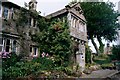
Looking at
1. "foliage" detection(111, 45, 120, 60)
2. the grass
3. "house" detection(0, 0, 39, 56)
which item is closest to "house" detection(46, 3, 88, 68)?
"house" detection(0, 0, 39, 56)

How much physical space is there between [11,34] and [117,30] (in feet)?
101

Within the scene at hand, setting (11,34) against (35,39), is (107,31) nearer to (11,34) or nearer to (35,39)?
(35,39)

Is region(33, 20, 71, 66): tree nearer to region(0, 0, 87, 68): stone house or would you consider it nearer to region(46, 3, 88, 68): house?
region(0, 0, 87, 68): stone house

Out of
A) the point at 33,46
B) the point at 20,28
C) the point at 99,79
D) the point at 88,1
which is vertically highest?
the point at 88,1

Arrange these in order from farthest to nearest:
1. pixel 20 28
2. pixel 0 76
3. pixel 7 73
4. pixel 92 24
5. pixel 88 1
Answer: pixel 88 1, pixel 92 24, pixel 20 28, pixel 7 73, pixel 0 76

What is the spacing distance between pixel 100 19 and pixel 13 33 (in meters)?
24.8

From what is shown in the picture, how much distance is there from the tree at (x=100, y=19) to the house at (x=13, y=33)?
20.7 m

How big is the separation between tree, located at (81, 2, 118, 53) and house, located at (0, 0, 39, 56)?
20685 millimetres

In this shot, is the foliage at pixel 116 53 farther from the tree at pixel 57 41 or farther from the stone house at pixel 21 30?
the tree at pixel 57 41

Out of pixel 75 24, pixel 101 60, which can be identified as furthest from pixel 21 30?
pixel 101 60

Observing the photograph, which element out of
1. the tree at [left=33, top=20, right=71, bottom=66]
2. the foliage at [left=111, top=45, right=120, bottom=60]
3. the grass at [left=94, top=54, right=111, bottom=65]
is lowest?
the grass at [left=94, top=54, right=111, bottom=65]

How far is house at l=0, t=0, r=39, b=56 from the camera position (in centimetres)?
1934

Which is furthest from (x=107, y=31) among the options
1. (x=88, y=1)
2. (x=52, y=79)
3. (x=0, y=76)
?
(x=0, y=76)

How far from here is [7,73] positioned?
43.8 ft
